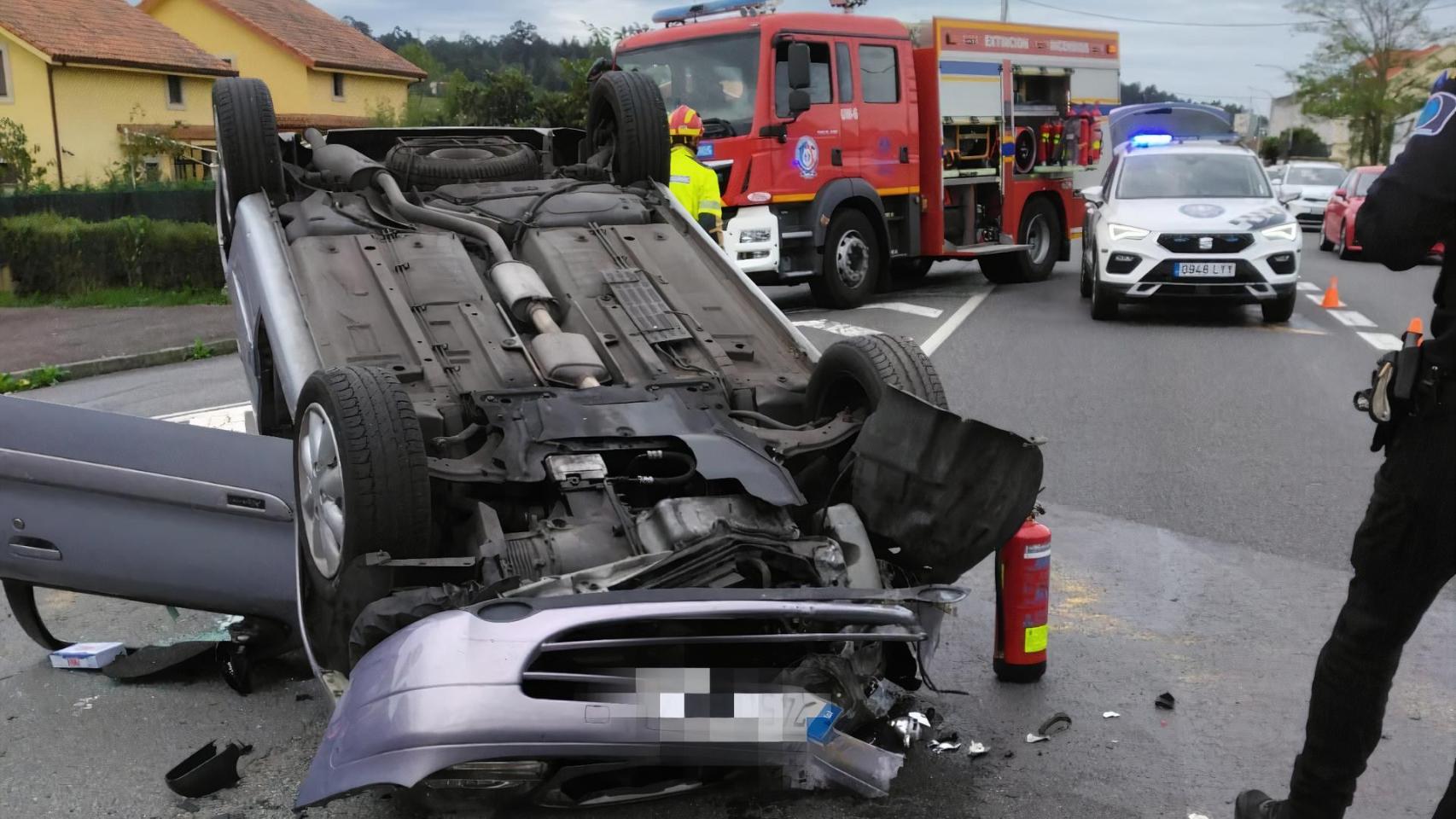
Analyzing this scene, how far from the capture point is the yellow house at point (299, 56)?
46.2 meters

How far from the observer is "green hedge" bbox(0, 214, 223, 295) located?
16750 millimetres

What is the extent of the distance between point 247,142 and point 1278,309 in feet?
34.9

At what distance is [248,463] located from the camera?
429 centimetres

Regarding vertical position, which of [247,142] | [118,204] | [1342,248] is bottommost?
[1342,248]

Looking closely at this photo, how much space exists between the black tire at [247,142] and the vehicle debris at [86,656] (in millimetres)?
2111

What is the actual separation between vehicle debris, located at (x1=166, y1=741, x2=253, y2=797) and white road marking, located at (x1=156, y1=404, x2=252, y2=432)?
5036 mm

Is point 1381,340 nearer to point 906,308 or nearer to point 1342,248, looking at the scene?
point 906,308

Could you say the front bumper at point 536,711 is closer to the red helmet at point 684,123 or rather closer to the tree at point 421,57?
the red helmet at point 684,123

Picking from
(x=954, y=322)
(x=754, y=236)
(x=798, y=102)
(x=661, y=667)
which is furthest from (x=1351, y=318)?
(x=661, y=667)

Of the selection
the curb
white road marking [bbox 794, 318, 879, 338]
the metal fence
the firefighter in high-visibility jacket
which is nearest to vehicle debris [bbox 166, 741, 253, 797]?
the firefighter in high-visibility jacket

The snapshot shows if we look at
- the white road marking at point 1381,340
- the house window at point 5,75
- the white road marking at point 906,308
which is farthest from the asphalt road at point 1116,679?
the house window at point 5,75

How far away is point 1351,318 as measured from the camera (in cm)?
1425

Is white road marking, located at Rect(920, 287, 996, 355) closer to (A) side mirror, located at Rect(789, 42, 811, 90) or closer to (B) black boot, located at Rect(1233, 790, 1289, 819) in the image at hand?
(A) side mirror, located at Rect(789, 42, 811, 90)

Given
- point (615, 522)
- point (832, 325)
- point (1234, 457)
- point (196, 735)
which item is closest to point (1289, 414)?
point (1234, 457)
